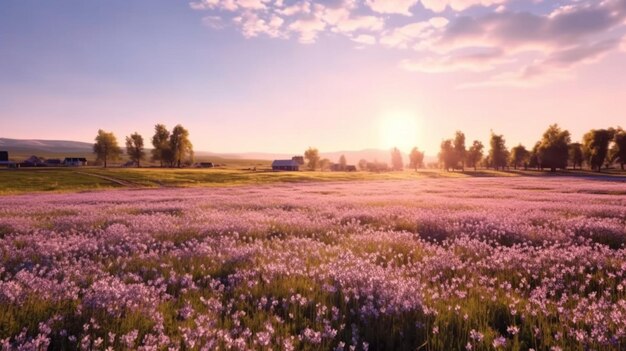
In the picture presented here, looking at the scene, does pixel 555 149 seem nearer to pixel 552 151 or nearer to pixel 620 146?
pixel 552 151

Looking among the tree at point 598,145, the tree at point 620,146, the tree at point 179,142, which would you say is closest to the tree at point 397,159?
the tree at point 598,145

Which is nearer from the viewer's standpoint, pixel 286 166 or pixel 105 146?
pixel 105 146

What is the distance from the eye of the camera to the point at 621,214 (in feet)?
34.6

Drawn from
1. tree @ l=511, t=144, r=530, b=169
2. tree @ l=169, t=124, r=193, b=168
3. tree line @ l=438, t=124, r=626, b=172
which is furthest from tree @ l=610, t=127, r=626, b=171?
tree @ l=169, t=124, r=193, b=168

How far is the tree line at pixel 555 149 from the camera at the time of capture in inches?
3465

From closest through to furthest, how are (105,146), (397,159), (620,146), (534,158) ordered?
(620,146), (105,146), (534,158), (397,159)

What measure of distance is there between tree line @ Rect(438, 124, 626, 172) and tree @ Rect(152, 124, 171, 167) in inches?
3822

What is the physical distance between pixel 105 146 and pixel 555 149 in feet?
433

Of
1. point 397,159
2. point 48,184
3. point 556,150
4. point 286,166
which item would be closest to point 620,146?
point 556,150

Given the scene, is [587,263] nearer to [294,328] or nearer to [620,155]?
[294,328]

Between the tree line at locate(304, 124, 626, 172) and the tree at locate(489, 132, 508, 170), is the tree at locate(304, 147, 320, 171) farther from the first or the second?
the tree at locate(489, 132, 508, 170)

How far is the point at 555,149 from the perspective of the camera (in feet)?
302

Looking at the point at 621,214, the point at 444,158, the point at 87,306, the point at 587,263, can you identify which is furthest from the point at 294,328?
the point at 444,158

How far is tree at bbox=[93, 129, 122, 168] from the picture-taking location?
355 feet
